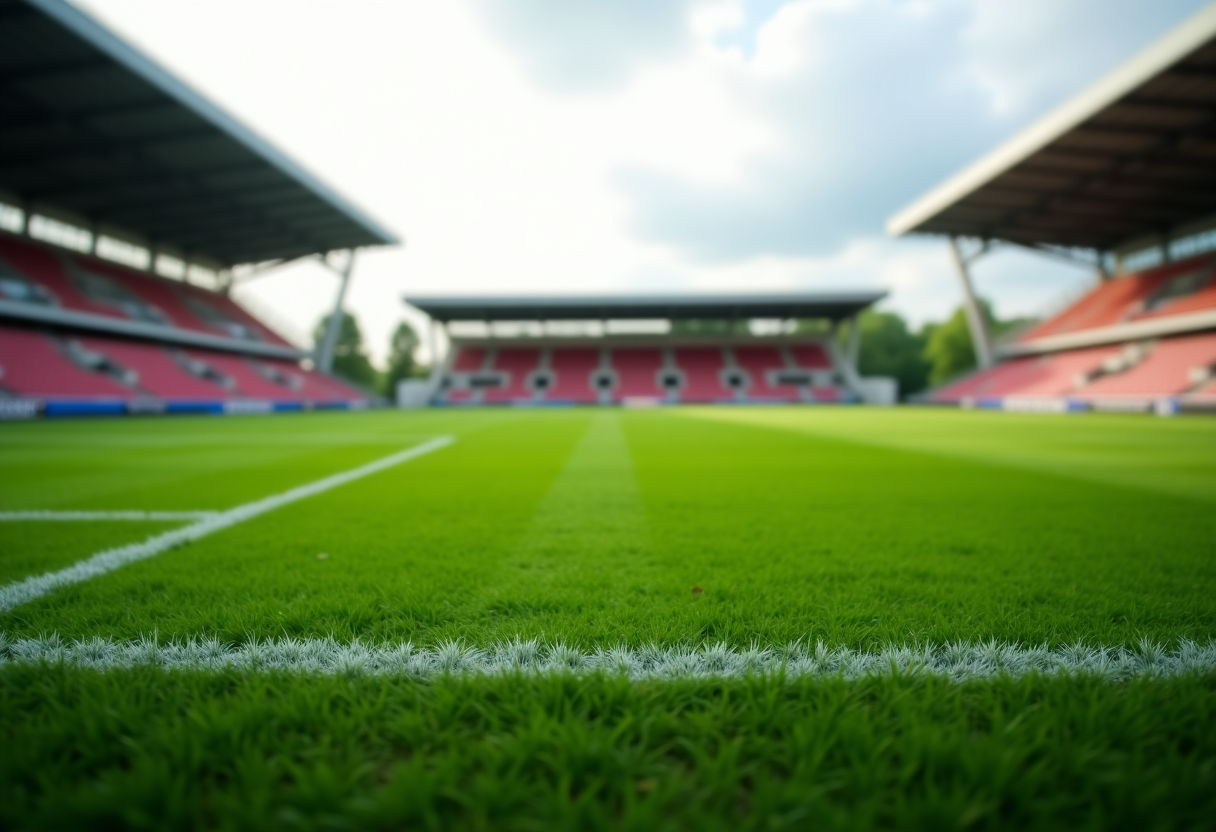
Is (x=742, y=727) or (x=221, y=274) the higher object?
(x=221, y=274)

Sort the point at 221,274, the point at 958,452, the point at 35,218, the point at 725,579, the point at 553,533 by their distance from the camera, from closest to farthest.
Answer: the point at 725,579 < the point at 553,533 < the point at 958,452 < the point at 35,218 < the point at 221,274

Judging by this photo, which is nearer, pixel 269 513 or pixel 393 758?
pixel 393 758

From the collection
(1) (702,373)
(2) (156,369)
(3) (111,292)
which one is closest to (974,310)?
(1) (702,373)

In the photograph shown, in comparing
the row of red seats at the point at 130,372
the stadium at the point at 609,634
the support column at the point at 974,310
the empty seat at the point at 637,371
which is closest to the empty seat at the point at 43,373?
the row of red seats at the point at 130,372

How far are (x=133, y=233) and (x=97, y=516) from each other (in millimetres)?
35541

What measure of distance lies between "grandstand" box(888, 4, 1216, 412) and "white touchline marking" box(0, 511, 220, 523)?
2496cm

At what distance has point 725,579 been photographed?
2.31 meters

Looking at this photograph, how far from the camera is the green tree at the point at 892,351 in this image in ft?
174

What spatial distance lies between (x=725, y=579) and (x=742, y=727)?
46.0 inches

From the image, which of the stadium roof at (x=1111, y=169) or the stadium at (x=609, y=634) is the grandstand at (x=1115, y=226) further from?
the stadium at (x=609, y=634)

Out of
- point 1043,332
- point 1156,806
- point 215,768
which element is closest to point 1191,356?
point 1043,332

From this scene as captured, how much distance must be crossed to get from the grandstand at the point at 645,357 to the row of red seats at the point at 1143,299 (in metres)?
10.6

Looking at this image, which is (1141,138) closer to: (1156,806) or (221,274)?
(1156,806)

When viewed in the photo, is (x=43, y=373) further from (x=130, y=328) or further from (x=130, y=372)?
(x=130, y=328)
